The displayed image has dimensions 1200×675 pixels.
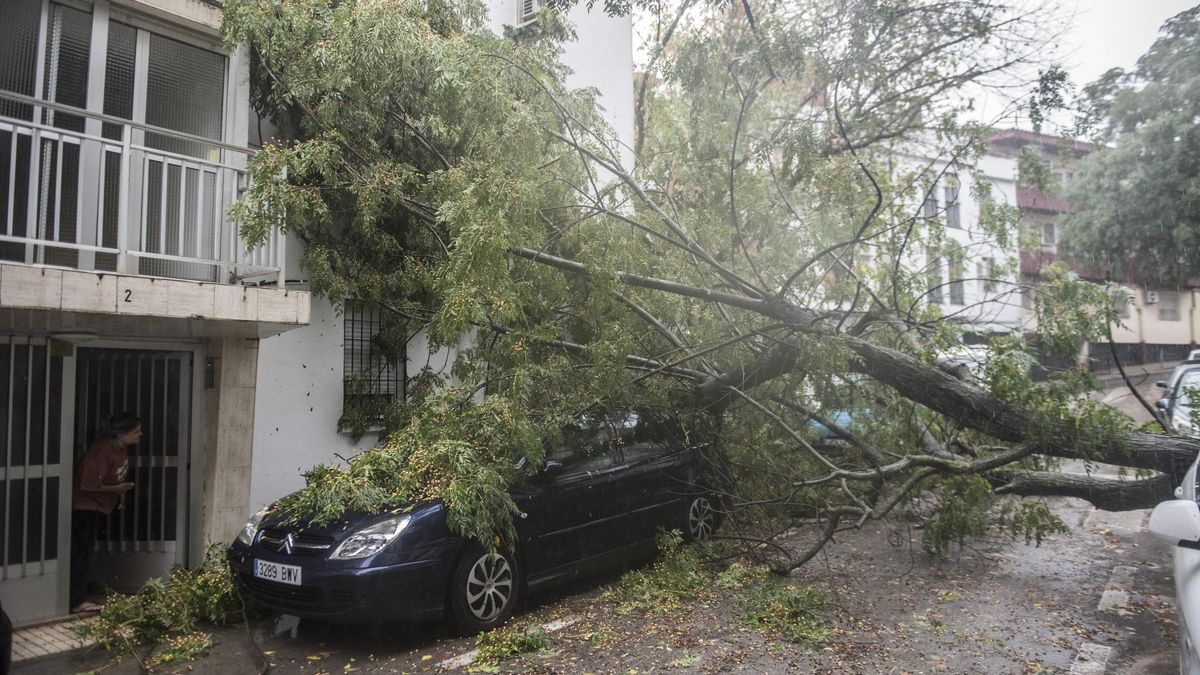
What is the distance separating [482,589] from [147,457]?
386 centimetres

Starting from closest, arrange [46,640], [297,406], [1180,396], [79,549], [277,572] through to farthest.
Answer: [277,572], [46,640], [79,549], [1180,396], [297,406]

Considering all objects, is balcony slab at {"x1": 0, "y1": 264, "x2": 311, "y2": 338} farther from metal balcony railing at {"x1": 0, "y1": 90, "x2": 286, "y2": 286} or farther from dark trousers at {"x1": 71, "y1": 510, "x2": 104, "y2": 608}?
dark trousers at {"x1": 71, "y1": 510, "x2": 104, "y2": 608}

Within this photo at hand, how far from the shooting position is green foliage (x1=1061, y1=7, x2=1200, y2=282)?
8367 mm

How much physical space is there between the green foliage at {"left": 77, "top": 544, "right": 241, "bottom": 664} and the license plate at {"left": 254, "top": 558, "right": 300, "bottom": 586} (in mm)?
689

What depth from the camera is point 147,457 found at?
7.23m

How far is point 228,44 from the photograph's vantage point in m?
6.81

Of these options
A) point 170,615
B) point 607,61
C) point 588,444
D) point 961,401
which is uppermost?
point 607,61

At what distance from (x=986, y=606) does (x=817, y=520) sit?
1.56 meters

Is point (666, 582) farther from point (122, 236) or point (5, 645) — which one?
point (122, 236)

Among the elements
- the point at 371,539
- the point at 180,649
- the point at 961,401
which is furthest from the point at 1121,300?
the point at 180,649

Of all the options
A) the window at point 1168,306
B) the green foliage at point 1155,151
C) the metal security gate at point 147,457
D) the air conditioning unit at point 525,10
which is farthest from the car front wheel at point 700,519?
the air conditioning unit at point 525,10

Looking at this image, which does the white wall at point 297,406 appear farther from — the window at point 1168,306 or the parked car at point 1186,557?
the window at point 1168,306

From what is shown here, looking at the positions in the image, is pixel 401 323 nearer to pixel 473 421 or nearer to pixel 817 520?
pixel 473 421

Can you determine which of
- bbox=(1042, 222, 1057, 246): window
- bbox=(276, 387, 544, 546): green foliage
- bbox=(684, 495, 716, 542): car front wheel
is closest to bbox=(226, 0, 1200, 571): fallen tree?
bbox=(276, 387, 544, 546): green foliage
